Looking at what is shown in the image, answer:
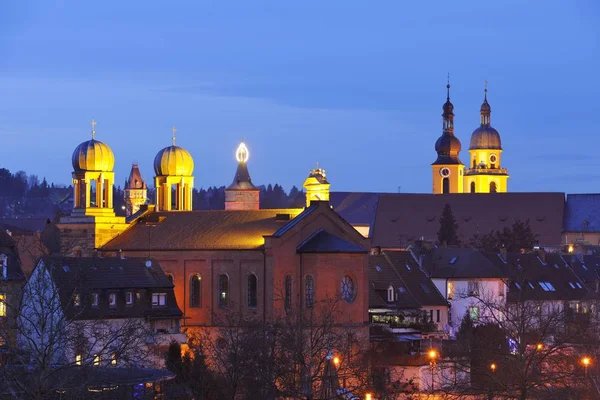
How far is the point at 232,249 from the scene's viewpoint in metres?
94.6

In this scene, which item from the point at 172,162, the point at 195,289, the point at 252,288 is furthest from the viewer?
the point at 172,162

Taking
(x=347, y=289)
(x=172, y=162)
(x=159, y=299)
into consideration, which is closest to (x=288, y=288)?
(x=347, y=289)

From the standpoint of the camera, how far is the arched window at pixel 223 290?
94.7m

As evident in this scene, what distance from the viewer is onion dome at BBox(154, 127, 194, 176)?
109 metres

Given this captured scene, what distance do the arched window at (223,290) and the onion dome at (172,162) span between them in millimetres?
15812

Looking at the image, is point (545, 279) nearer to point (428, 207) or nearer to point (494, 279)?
point (494, 279)

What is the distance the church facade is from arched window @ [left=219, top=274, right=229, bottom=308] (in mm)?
53

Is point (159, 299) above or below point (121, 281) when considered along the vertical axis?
below

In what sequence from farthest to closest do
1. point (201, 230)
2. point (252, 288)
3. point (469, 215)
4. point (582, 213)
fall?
1. point (469, 215)
2. point (582, 213)
3. point (201, 230)
4. point (252, 288)

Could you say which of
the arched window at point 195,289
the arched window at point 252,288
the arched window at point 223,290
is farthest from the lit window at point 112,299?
the arched window at point 195,289

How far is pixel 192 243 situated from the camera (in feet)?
316

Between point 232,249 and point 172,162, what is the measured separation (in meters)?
16.1

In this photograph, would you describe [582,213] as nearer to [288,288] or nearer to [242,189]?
[242,189]

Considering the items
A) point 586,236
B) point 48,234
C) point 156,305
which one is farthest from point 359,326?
point 586,236
